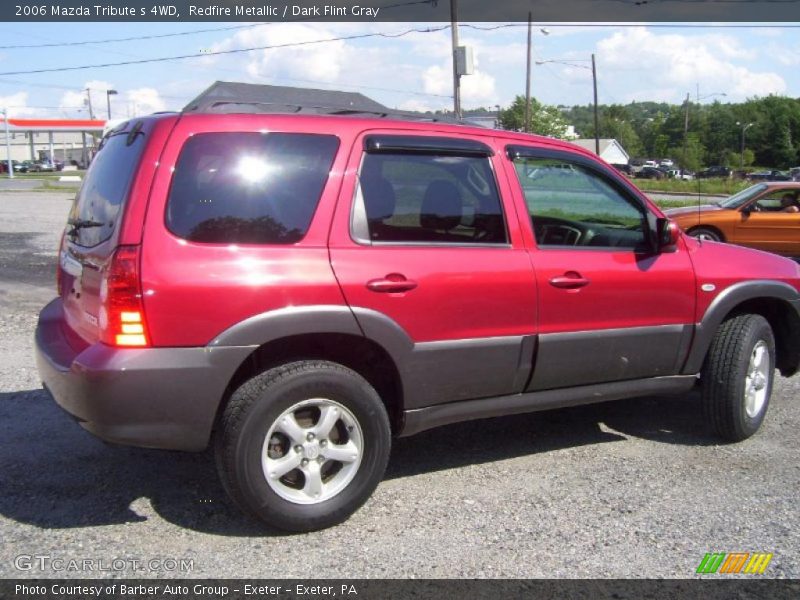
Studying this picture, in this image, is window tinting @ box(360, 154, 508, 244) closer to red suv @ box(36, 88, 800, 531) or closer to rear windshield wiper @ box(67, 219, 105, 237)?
red suv @ box(36, 88, 800, 531)

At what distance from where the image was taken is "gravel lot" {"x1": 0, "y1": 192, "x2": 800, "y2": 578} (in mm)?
3404

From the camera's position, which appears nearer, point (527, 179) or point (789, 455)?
point (527, 179)

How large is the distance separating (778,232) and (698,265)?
10.8m

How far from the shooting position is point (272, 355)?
3.66 m

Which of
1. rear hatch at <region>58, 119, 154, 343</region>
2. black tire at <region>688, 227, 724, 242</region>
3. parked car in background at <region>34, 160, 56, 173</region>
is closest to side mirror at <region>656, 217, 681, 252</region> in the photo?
rear hatch at <region>58, 119, 154, 343</region>

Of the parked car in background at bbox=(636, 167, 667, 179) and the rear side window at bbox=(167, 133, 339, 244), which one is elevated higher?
the parked car in background at bbox=(636, 167, 667, 179)

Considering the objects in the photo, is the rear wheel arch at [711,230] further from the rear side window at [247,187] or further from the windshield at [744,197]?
the rear side window at [247,187]

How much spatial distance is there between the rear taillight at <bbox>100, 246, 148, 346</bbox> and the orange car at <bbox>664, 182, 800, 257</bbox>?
12.2 meters

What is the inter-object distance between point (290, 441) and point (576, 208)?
85.7 inches

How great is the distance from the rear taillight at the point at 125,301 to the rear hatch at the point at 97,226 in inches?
2.6

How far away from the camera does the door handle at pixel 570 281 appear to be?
4207 mm

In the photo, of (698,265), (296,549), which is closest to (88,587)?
(296,549)

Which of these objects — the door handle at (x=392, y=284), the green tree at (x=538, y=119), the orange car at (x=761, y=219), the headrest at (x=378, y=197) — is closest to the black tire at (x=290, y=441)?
the door handle at (x=392, y=284)

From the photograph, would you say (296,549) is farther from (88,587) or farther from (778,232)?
(778,232)
